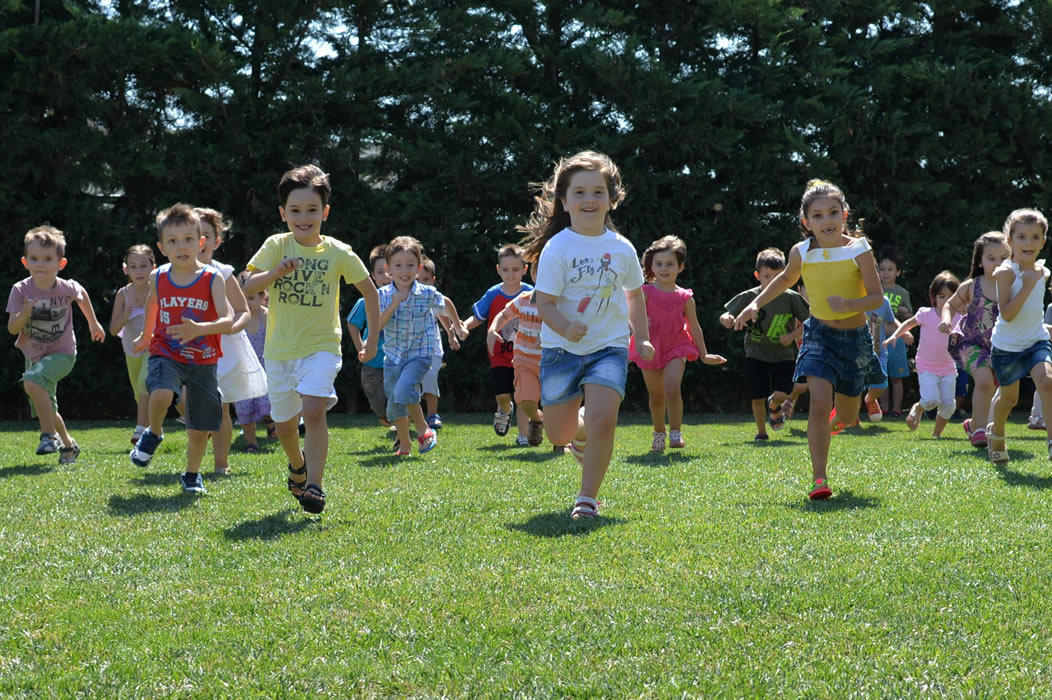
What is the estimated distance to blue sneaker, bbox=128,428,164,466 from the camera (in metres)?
6.75

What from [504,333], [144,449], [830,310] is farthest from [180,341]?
[504,333]

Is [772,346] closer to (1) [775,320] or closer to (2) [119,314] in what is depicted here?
(1) [775,320]

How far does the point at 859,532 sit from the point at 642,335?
1.49 meters

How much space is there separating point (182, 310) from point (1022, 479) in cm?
515

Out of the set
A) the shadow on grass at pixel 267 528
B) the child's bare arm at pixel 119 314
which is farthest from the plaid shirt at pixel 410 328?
the shadow on grass at pixel 267 528

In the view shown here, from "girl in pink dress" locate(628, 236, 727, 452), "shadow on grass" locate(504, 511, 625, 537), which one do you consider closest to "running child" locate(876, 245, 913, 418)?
"girl in pink dress" locate(628, 236, 727, 452)

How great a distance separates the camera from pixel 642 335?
18.8ft

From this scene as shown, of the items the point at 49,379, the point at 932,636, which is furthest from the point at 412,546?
the point at 49,379

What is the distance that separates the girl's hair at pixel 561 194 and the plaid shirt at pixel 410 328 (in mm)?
2926

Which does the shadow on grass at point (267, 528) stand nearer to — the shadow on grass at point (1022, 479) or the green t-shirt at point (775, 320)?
the shadow on grass at point (1022, 479)

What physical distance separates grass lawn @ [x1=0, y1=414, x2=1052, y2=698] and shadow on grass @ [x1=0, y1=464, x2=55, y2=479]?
1.07m

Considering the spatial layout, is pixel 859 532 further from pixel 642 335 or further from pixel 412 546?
pixel 412 546

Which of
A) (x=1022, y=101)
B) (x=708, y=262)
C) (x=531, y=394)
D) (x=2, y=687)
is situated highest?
(x=1022, y=101)

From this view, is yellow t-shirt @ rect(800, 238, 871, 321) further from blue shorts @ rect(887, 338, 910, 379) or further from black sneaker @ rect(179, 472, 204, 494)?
blue shorts @ rect(887, 338, 910, 379)
